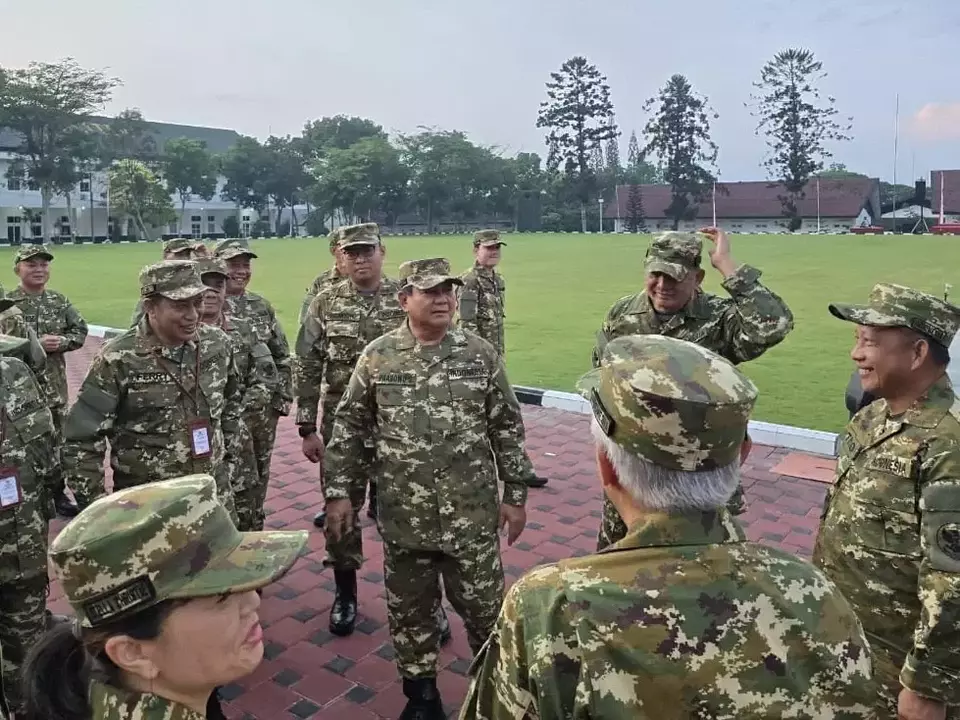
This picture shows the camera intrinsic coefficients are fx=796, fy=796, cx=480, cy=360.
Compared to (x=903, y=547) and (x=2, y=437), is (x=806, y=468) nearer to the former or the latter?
(x=903, y=547)

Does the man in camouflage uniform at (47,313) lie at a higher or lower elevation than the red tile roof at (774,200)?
lower

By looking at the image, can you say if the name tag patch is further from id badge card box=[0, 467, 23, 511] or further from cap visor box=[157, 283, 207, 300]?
id badge card box=[0, 467, 23, 511]

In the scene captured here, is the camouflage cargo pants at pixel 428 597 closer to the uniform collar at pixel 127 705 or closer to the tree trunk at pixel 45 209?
the uniform collar at pixel 127 705

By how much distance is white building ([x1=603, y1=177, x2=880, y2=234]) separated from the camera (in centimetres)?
5472

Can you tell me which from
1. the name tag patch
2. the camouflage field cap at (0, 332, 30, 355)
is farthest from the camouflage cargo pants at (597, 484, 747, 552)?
the camouflage field cap at (0, 332, 30, 355)

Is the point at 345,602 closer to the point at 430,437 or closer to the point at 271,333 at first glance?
the point at 430,437

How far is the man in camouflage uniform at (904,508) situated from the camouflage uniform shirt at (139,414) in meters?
2.69

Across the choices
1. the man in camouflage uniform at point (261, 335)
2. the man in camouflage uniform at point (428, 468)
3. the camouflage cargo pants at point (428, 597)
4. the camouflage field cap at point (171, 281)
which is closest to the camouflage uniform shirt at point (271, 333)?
the man in camouflage uniform at point (261, 335)

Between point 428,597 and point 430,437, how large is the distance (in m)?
0.67

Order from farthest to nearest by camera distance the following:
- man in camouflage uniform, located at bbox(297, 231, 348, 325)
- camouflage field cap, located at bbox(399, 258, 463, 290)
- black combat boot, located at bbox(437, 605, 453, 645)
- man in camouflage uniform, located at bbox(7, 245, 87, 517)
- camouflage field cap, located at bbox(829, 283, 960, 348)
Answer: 1. man in camouflage uniform, located at bbox(7, 245, 87, 517)
2. man in camouflage uniform, located at bbox(297, 231, 348, 325)
3. black combat boot, located at bbox(437, 605, 453, 645)
4. camouflage field cap, located at bbox(399, 258, 463, 290)
5. camouflage field cap, located at bbox(829, 283, 960, 348)

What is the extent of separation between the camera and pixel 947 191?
2096 inches

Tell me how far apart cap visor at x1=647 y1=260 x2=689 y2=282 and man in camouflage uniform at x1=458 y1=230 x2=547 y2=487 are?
4181 millimetres

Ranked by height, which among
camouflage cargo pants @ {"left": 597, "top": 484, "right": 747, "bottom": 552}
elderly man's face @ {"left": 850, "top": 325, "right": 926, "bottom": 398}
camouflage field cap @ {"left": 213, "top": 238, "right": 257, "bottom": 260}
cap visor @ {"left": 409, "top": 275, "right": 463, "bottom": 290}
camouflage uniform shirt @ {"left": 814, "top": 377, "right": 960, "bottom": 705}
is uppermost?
camouflage field cap @ {"left": 213, "top": 238, "right": 257, "bottom": 260}

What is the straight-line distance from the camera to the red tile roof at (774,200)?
180 feet
